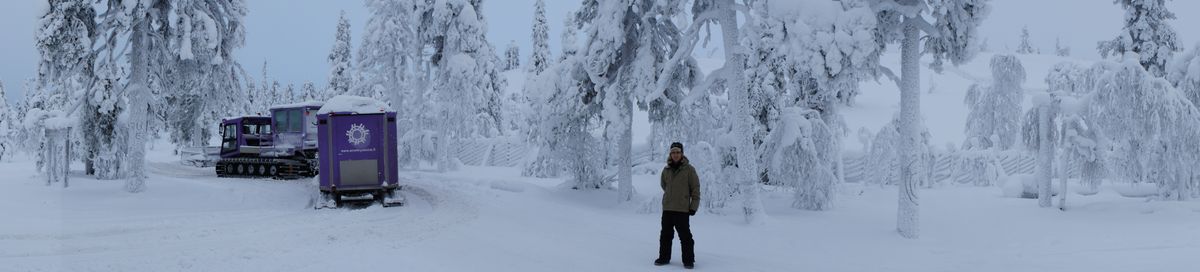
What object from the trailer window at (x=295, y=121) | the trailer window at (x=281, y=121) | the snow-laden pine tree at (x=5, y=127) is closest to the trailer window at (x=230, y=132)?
the trailer window at (x=281, y=121)

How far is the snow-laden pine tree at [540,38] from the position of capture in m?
64.7

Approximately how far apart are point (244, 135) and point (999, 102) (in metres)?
26.1

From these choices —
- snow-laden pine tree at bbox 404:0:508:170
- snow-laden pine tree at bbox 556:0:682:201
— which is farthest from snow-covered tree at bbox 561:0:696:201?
snow-laden pine tree at bbox 404:0:508:170

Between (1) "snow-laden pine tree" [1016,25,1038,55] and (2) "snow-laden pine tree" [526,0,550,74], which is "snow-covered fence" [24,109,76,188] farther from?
(1) "snow-laden pine tree" [1016,25,1038,55]

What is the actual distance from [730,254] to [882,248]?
2.86m

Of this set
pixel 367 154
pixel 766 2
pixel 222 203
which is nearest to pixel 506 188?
pixel 367 154

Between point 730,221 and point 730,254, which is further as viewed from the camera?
point 730,221

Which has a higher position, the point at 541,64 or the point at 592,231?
the point at 541,64

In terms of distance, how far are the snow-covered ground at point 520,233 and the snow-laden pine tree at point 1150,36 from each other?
593 cm

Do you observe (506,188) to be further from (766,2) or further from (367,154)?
(766,2)

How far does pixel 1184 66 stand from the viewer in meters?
19.1

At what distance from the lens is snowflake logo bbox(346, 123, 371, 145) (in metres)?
17.2

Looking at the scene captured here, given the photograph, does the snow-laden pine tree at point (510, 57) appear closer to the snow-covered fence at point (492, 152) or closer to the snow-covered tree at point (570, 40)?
the snow-covered fence at point (492, 152)

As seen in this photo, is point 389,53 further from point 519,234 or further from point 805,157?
point 519,234
